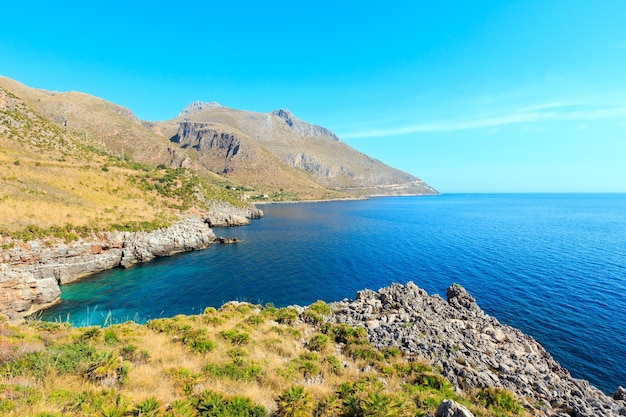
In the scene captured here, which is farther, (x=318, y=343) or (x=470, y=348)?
(x=470, y=348)

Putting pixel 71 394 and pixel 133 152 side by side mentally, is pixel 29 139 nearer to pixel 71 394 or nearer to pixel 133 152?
pixel 71 394

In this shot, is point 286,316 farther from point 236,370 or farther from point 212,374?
point 212,374

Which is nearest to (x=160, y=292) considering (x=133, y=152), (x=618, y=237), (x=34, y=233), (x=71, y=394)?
(x=34, y=233)

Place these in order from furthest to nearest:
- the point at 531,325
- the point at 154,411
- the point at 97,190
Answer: the point at 97,190, the point at 531,325, the point at 154,411

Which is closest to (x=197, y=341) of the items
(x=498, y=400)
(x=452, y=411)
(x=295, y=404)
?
(x=295, y=404)

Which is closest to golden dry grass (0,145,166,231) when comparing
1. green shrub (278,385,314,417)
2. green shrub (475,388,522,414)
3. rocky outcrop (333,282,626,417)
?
rocky outcrop (333,282,626,417)

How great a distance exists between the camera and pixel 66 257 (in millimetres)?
38688

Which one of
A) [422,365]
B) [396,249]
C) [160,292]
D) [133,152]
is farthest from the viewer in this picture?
[133,152]

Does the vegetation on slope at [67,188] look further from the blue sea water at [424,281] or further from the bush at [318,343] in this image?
the bush at [318,343]

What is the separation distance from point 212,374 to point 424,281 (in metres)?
37.7

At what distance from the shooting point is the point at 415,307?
25078 millimetres

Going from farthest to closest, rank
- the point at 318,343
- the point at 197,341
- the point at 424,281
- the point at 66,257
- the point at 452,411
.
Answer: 1. the point at 424,281
2. the point at 66,257
3. the point at 318,343
4. the point at 197,341
5. the point at 452,411

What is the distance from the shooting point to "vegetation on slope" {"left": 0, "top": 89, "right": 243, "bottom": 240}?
134 feet

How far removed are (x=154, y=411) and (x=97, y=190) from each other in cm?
6573
